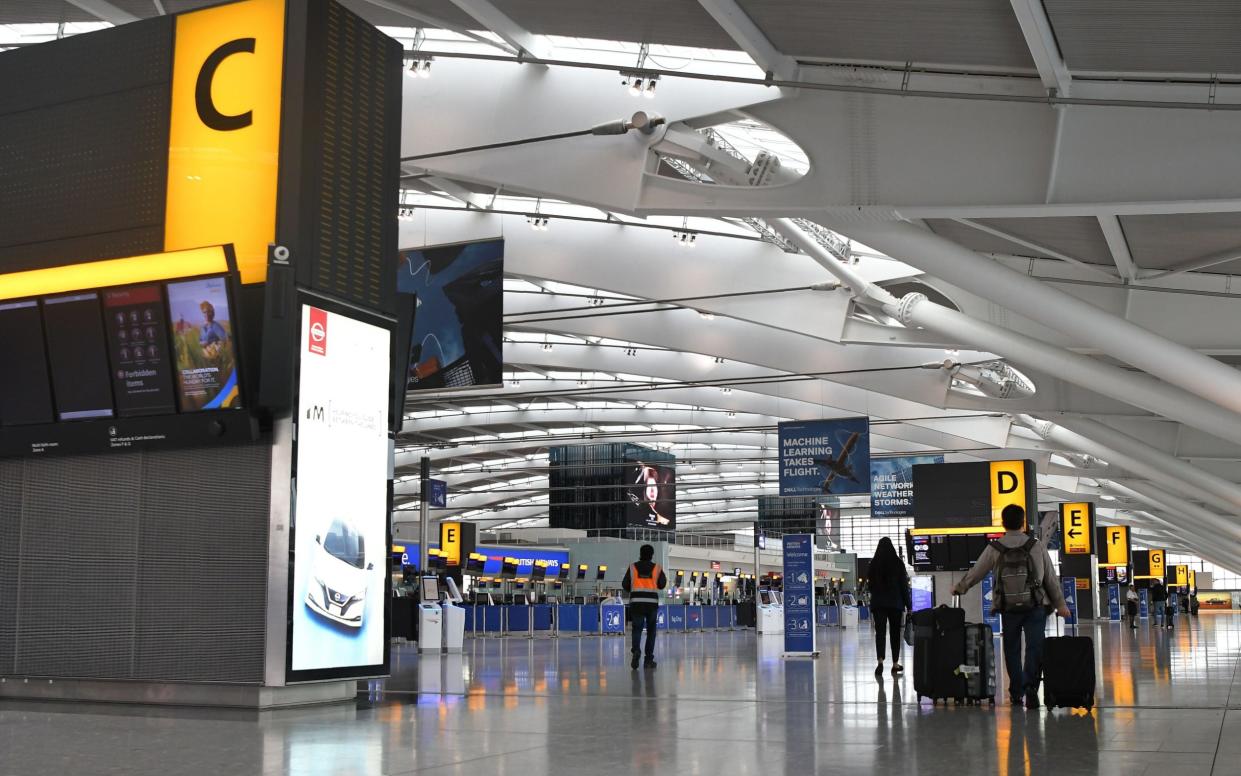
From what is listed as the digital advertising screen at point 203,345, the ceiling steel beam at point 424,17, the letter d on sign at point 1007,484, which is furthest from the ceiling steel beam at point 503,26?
the letter d on sign at point 1007,484

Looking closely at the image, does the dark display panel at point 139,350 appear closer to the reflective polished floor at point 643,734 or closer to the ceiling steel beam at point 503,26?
the reflective polished floor at point 643,734

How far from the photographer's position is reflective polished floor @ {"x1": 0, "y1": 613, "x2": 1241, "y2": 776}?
248 inches

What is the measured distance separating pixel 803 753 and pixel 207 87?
276 inches

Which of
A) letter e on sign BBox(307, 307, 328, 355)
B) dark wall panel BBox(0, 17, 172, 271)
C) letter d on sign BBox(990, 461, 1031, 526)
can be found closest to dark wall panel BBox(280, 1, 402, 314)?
letter e on sign BBox(307, 307, 328, 355)

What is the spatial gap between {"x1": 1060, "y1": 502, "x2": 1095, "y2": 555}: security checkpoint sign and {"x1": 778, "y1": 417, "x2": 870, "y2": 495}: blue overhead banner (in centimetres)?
1355

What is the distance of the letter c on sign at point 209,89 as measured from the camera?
33.3 feet

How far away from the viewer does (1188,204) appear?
1298 centimetres

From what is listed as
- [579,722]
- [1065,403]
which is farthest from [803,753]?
[1065,403]

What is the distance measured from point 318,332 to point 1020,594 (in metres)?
6.00

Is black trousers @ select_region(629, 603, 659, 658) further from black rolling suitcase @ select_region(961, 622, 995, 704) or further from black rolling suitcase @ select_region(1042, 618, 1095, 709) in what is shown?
black rolling suitcase @ select_region(1042, 618, 1095, 709)

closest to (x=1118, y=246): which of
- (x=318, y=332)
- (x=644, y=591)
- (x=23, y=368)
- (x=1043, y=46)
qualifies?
(x=1043, y=46)

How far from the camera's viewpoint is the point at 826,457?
30.8 metres

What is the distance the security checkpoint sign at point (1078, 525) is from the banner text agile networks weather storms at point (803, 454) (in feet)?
45.7

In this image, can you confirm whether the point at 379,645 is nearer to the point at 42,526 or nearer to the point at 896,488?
the point at 42,526
